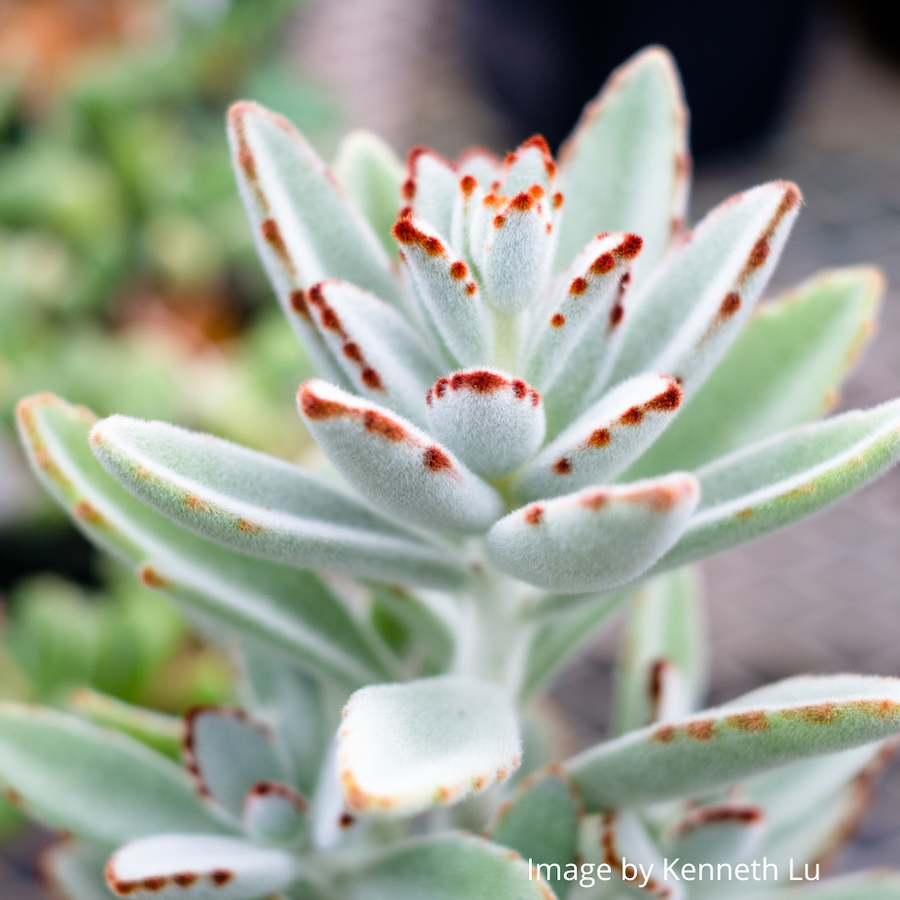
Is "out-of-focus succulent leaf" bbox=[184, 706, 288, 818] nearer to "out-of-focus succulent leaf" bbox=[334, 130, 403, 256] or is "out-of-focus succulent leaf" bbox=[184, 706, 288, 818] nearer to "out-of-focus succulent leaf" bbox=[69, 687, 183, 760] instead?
"out-of-focus succulent leaf" bbox=[69, 687, 183, 760]

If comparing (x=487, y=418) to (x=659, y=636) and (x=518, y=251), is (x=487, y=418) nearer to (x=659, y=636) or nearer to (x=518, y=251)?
(x=518, y=251)

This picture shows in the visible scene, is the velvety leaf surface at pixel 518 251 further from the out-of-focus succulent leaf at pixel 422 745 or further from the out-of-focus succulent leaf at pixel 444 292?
the out-of-focus succulent leaf at pixel 422 745

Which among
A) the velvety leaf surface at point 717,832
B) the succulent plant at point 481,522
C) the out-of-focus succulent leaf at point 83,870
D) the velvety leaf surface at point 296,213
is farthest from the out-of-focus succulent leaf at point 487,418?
the out-of-focus succulent leaf at point 83,870

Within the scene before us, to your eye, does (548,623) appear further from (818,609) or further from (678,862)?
(818,609)

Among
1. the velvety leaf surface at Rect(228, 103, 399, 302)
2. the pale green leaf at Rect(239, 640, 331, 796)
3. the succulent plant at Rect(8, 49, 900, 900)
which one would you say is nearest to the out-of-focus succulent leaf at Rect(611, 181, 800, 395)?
the succulent plant at Rect(8, 49, 900, 900)

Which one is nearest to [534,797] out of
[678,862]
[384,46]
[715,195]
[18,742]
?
[678,862]

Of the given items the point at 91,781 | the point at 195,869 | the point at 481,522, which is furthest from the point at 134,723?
the point at 481,522
